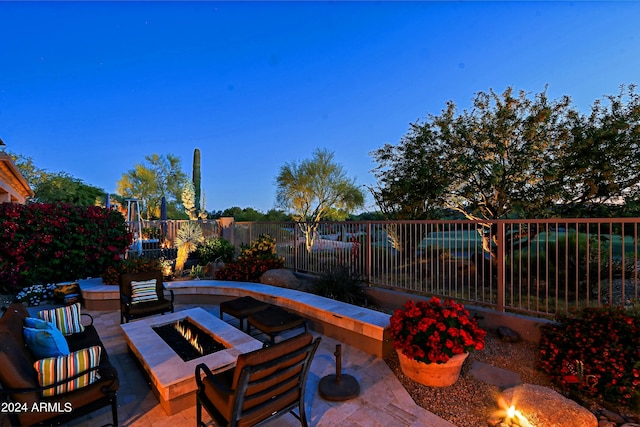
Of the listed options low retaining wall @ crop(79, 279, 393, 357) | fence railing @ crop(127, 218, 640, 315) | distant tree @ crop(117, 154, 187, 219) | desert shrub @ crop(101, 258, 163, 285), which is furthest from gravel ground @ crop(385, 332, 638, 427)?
distant tree @ crop(117, 154, 187, 219)

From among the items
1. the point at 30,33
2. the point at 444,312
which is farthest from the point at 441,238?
the point at 30,33

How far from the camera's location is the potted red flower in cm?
300

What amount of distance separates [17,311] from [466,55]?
10636mm

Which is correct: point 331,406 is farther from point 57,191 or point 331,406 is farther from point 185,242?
point 57,191

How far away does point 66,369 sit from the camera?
7.40 ft

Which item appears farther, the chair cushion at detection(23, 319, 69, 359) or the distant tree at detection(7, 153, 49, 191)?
the distant tree at detection(7, 153, 49, 191)

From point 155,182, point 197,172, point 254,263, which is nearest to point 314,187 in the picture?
point 254,263

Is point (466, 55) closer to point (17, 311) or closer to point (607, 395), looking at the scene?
point (607, 395)

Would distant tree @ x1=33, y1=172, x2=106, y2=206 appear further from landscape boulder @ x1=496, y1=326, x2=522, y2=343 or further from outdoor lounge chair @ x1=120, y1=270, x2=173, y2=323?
landscape boulder @ x1=496, y1=326, x2=522, y2=343

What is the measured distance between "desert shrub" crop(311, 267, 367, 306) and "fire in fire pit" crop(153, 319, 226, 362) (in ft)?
7.77

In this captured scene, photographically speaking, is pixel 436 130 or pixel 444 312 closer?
pixel 444 312

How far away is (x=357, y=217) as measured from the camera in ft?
70.4

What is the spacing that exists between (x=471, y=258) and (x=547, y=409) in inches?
141

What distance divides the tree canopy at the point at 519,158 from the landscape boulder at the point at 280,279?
4.23 metres
